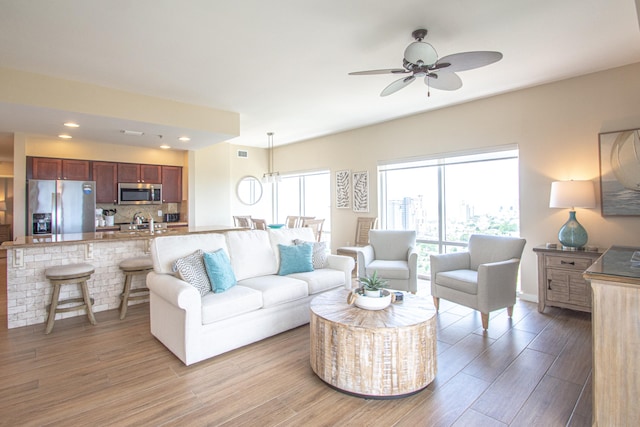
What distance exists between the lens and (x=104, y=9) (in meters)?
2.41

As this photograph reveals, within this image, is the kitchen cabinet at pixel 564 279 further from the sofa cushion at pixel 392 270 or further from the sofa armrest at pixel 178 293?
the sofa armrest at pixel 178 293

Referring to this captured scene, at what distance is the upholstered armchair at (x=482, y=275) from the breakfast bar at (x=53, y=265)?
3.72m

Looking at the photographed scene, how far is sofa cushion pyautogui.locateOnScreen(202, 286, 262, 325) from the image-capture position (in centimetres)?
263

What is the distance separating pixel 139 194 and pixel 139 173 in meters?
0.44

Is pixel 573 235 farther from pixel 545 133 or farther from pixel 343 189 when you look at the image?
pixel 343 189

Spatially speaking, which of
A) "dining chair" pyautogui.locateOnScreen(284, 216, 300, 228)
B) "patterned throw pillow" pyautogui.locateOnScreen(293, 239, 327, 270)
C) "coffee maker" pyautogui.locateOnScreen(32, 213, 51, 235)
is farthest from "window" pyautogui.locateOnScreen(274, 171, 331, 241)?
"coffee maker" pyautogui.locateOnScreen(32, 213, 51, 235)

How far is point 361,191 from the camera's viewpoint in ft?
20.8

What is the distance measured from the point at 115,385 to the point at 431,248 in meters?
4.66

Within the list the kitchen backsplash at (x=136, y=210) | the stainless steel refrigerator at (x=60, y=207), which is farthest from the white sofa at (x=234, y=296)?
the kitchen backsplash at (x=136, y=210)

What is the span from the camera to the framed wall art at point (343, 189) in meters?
6.61

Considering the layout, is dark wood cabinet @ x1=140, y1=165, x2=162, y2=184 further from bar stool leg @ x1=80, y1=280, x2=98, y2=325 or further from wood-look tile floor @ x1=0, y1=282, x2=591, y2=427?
wood-look tile floor @ x1=0, y1=282, x2=591, y2=427

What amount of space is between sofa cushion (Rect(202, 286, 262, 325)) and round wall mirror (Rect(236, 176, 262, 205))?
5351 millimetres

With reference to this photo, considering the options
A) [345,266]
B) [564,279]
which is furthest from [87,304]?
[564,279]

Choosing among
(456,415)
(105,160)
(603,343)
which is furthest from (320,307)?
(105,160)
